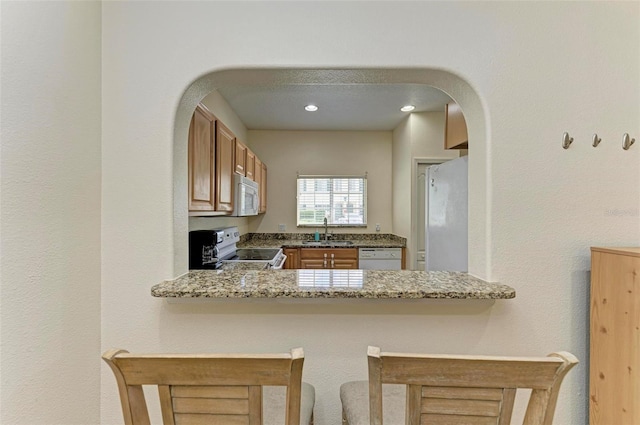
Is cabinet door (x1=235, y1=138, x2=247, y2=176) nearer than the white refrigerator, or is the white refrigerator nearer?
the white refrigerator

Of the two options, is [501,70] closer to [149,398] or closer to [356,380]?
[356,380]

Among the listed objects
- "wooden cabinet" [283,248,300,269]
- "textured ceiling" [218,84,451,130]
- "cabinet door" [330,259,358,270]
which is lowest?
"cabinet door" [330,259,358,270]

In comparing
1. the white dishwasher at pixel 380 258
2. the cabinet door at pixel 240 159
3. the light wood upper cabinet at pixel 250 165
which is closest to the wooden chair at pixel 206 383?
the cabinet door at pixel 240 159

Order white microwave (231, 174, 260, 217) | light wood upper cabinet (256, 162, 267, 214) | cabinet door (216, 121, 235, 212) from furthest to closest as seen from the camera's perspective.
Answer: light wood upper cabinet (256, 162, 267, 214) → white microwave (231, 174, 260, 217) → cabinet door (216, 121, 235, 212)

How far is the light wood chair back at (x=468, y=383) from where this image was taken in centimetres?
73

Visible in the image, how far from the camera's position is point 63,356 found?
110 cm

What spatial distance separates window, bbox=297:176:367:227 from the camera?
15.5ft

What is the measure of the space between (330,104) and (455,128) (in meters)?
1.92

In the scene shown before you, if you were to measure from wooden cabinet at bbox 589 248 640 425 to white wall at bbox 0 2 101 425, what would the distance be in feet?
6.60

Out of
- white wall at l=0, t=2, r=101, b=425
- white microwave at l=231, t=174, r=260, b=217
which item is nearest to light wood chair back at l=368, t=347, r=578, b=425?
white wall at l=0, t=2, r=101, b=425

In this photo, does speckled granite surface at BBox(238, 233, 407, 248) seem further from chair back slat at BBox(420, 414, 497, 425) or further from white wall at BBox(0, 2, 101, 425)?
chair back slat at BBox(420, 414, 497, 425)

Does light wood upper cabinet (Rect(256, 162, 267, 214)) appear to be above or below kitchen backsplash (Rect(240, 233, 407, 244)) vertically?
above

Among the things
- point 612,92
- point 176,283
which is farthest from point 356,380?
point 612,92

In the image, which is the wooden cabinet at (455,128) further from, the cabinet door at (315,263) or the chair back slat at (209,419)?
the cabinet door at (315,263)
